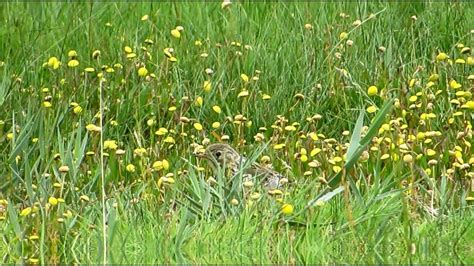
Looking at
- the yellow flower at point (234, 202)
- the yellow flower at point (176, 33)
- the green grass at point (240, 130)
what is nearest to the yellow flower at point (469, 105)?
the green grass at point (240, 130)

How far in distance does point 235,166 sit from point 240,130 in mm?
554

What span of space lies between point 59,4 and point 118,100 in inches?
72.5

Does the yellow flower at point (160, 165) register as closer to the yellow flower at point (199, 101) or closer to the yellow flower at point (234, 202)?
the yellow flower at point (234, 202)

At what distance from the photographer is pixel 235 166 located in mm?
6270

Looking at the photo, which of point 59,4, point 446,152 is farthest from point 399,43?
point 59,4

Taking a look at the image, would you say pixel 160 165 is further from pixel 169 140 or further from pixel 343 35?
pixel 343 35

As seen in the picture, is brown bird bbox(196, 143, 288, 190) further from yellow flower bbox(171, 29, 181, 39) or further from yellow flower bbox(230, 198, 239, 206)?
yellow flower bbox(171, 29, 181, 39)

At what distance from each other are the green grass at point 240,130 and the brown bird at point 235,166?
0.09m

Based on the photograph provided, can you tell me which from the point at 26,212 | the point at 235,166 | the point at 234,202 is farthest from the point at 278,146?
the point at 26,212

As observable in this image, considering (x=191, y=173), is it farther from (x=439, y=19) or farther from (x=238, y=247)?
(x=439, y=19)

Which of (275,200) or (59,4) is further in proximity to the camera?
(59,4)

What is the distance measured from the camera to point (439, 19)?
26.6ft

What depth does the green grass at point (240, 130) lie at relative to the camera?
5000 millimetres

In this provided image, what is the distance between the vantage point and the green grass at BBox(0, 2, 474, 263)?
5000mm
